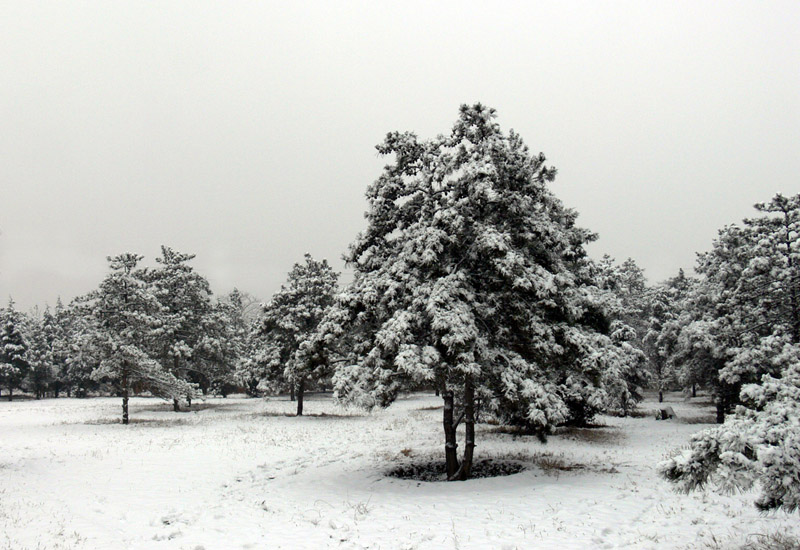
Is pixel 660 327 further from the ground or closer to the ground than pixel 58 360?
further from the ground

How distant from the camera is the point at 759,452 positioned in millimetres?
5711

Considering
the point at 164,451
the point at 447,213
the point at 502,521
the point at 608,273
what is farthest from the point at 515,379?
the point at 608,273

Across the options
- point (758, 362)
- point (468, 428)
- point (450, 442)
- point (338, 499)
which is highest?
point (758, 362)

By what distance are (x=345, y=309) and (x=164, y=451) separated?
1149cm

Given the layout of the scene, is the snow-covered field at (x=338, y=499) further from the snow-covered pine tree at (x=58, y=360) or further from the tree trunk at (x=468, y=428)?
the snow-covered pine tree at (x=58, y=360)

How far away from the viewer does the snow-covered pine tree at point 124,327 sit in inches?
1145

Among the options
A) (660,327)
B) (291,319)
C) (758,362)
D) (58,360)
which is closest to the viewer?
(758,362)

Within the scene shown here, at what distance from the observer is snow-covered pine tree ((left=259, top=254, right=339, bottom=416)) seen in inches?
1339

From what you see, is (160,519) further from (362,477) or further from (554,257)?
(554,257)

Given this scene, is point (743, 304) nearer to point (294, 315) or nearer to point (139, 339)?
point (294, 315)

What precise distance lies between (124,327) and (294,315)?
34.0 feet

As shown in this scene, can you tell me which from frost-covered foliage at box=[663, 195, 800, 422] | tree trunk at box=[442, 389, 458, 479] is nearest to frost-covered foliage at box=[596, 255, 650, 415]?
frost-covered foliage at box=[663, 195, 800, 422]

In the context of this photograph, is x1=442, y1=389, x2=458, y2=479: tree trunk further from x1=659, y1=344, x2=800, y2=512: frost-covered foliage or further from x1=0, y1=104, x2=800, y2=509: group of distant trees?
x1=659, y1=344, x2=800, y2=512: frost-covered foliage

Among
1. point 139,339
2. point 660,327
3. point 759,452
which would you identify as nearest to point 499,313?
point 759,452
